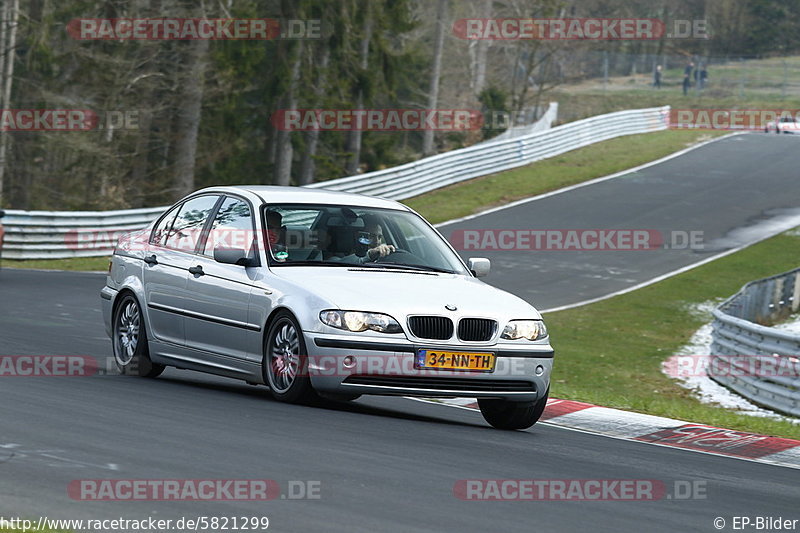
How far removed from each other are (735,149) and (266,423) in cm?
4114

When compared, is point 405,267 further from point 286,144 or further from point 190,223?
point 286,144

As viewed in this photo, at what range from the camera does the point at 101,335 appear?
47.3 feet

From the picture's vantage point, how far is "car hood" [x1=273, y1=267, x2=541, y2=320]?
8594 mm

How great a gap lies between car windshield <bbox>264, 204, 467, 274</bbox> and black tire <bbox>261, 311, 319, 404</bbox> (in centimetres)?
62

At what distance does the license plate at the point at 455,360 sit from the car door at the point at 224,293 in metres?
1.29

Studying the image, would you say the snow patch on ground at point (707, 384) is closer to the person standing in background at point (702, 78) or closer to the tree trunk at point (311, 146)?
the tree trunk at point (311, 146)

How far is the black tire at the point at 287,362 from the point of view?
8.69 m

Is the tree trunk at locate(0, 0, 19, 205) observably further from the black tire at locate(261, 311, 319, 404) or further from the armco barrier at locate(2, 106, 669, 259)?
the black tire at locate(261, 311, 319, 404)

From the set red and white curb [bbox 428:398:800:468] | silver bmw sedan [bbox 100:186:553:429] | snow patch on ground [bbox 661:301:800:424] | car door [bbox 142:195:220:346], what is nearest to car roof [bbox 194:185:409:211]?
silver bmw sedan [bbox 100:186:553:429]

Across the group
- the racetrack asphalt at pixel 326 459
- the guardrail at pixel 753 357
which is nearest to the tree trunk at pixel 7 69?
the guardrail at pixel 753 357

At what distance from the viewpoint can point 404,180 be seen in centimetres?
3541

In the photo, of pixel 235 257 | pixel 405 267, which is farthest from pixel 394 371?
pixel 235 257

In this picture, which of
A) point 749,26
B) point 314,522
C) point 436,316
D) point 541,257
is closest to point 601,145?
point 541,257

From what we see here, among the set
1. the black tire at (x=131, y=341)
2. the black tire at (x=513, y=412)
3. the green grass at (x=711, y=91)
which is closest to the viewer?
the black tire at (x=513, y=412)
